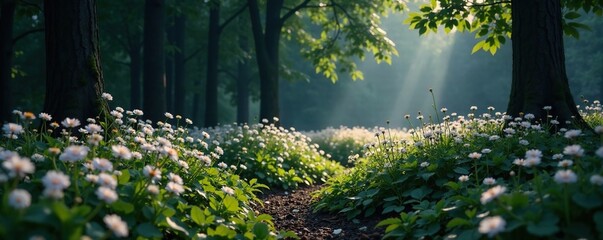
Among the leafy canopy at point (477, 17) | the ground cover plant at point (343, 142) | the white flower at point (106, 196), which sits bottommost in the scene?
the white flower at point (106, 196)

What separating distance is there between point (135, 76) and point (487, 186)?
1490cm

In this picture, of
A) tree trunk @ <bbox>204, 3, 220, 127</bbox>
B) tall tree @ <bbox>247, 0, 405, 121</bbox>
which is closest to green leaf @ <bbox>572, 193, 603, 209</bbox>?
tall tree @ <bbox>247, 0, 405, 121</bbox>

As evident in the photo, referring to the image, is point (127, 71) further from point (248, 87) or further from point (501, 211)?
point (501, 211)

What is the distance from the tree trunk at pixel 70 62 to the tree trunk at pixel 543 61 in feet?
17.2

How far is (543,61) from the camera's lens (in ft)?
19.6

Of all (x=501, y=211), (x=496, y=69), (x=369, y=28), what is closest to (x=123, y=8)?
(x=369, y=28)

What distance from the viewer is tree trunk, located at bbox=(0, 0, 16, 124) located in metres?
11.1

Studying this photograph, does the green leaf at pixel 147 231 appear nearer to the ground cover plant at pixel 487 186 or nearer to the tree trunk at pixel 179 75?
the ground cover plant at pixel 487 186

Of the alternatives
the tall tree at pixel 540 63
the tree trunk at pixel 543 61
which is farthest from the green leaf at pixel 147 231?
the tree trunk at pixel 543 61

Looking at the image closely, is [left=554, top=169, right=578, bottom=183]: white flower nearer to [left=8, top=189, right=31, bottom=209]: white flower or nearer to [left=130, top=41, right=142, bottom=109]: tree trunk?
[left=8, top=189, right=31, bottom=209]: white flower

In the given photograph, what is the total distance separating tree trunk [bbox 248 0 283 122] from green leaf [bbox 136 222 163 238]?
400 inches

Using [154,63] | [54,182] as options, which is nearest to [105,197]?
[54,182]

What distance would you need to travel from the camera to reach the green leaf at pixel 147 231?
2.91 m

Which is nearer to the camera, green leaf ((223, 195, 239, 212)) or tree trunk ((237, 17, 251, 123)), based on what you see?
green leaf ((223, 195, 239, 212))
